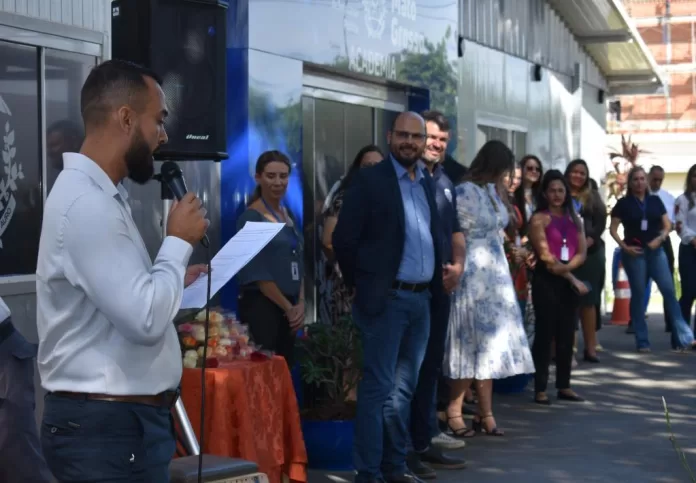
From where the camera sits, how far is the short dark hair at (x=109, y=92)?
307 centimetres

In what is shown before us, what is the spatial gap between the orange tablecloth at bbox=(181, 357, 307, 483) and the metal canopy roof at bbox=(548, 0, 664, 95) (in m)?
12.1

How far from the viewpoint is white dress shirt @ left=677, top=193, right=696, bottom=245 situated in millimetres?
13617

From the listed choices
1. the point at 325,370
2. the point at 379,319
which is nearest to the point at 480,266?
the point at 325,370

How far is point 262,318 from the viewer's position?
7.18m

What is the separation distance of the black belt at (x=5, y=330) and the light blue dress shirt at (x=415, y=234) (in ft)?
7.61

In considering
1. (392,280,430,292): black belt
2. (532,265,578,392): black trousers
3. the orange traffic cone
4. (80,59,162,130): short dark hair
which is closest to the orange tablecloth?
(392,280,430,292): black belt

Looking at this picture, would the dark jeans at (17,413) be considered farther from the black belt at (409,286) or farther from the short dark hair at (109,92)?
the black belt at (409,286)

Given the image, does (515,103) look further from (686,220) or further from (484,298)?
(484,298)

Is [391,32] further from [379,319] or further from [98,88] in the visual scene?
[98,88]

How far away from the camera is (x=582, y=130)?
65.1 ft

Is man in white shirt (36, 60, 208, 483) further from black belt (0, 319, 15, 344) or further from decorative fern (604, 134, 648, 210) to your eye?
decorative fern (604, 134, 648, 210)

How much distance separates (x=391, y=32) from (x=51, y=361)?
7.94m

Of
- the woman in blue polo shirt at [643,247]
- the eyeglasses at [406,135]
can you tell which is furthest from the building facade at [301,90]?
the woman in blue polo shirt at [643,247]

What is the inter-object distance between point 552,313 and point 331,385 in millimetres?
2572
